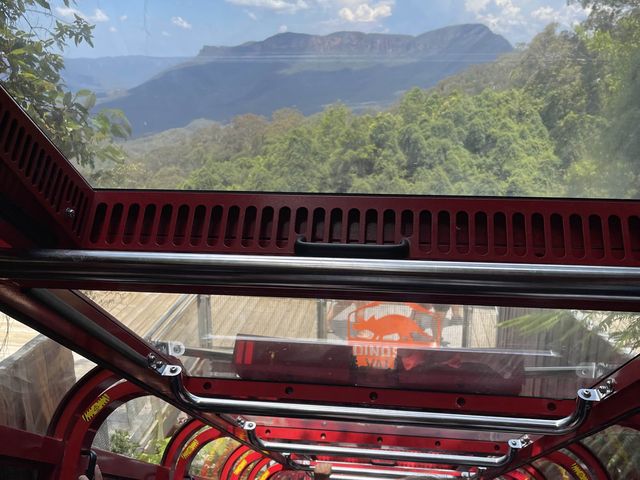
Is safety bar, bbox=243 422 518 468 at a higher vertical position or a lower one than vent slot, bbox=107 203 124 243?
lower

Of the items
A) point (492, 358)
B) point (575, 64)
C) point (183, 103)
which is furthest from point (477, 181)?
point (183, 103)

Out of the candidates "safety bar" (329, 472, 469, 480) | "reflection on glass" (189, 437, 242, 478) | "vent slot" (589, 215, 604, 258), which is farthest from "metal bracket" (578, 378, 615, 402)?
"reflection on glass" (189, 437, 242, 478)

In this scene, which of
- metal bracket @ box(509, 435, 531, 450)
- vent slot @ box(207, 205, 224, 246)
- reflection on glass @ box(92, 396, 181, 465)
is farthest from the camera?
reflection on glass @ box(92, 396, 181, 465)

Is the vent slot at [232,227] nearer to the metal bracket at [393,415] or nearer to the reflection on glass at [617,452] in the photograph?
the metal bracket at [393,415]

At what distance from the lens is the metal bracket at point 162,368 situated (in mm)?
1353

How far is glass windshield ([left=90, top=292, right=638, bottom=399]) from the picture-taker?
4.71 feet

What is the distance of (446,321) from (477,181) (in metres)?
0.42

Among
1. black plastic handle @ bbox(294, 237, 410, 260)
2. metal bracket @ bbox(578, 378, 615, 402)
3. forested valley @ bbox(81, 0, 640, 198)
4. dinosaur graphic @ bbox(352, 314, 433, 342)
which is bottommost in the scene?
metal bracket @ bbox(578, 378, 615, 402)

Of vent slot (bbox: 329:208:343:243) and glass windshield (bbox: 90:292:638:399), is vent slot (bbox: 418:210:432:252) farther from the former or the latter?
glass windshield (bbox: 90:292:638:399)

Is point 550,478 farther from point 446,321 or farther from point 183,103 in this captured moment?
point 183,103

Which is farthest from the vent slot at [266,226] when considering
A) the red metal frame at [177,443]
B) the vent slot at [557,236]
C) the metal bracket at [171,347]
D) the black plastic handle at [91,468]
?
the red metal frame at [177,443]

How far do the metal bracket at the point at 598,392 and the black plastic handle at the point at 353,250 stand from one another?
0.62 metres

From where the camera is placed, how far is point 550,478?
225 centimetres

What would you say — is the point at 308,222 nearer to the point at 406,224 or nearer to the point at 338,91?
the point at 406,224
